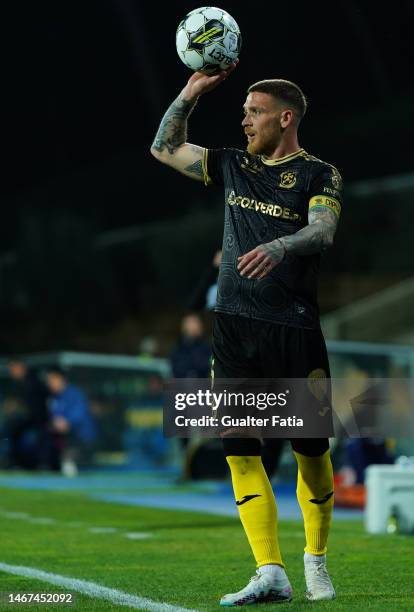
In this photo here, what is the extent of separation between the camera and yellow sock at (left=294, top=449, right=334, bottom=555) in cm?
555

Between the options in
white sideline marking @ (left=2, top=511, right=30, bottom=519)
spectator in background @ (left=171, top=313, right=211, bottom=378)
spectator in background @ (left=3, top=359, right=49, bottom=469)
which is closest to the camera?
white sideline marking @ (left=2, top=511, right=30, bottom=519)

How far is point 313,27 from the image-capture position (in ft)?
68.6

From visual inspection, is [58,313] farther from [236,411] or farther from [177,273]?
[236,411]

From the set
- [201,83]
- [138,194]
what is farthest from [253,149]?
[138,194]

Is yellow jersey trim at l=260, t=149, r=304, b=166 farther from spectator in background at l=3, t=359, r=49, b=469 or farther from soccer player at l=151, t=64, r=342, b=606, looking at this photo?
spectator in background at l=3, t=359, r=49, b=469

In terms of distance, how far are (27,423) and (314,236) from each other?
602 inches

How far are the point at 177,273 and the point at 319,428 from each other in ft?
109

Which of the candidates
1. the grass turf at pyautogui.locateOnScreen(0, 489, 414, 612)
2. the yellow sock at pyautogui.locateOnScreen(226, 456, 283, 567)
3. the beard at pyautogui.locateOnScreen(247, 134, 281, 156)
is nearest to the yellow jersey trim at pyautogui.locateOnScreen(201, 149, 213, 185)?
the beard at pyautogui.locateOnScreen(247, 134, 281, 156)

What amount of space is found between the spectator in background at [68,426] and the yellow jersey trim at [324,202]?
583 inches

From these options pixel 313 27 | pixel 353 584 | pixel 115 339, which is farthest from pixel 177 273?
pixel 353 584

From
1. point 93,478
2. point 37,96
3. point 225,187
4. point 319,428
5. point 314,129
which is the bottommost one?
point 93,478

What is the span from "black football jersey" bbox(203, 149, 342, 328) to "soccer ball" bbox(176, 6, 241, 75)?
49 cm

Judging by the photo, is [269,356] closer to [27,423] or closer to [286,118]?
[286,118]

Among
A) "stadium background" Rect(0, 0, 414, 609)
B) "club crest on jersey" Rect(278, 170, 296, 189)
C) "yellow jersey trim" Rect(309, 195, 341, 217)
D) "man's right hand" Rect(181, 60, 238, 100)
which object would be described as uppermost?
"stadium background" Rect(0, 0, 414, 609)
